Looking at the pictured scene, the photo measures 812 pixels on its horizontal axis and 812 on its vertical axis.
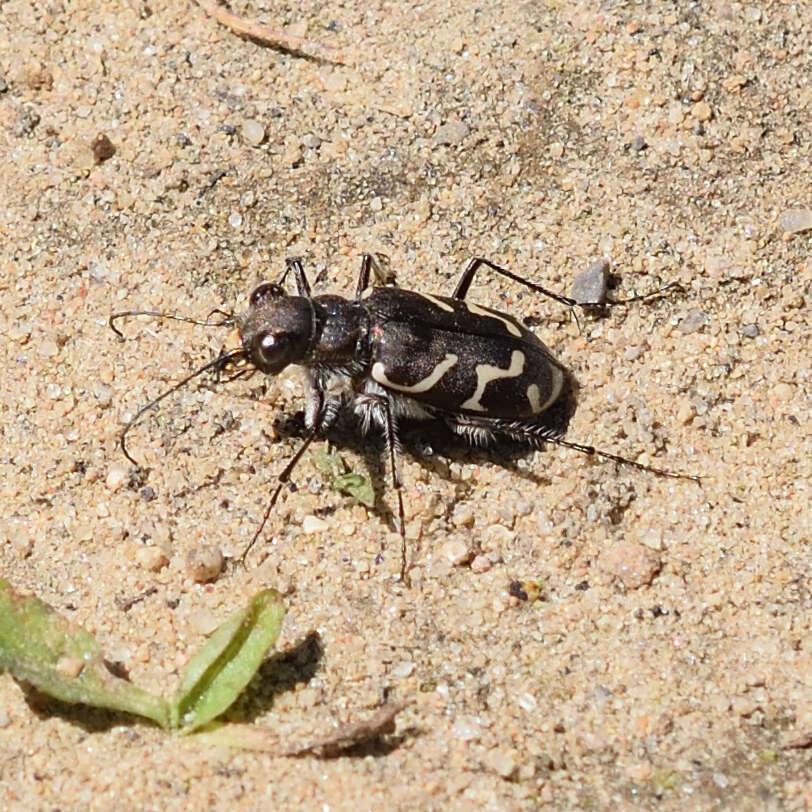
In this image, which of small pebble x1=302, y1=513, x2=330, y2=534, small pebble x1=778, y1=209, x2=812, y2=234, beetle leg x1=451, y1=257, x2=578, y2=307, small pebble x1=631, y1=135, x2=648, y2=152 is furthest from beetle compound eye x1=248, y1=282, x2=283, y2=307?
small pebble x1=778, y1=209, x2=812, y2=234

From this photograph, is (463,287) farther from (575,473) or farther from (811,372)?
(811,372)

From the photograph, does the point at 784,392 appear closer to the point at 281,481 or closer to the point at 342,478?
the point at 342,478

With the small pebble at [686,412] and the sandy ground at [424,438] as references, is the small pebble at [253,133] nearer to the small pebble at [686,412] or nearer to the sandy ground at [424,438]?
the sandy ground at [424,438]

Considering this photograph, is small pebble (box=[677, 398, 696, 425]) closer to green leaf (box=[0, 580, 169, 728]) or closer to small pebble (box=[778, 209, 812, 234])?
small pebble (box=[778, 209, 812, 234])

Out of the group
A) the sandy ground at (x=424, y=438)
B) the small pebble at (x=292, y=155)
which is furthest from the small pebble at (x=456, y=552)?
the small pebble at (x=292, y=155)

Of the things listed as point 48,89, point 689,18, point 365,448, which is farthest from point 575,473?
point 48,89

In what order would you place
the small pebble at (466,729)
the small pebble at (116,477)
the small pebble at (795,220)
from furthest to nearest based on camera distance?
the small pebble at (795,220) → the small pebble at (116,477) → the small pebble at (466,729)
